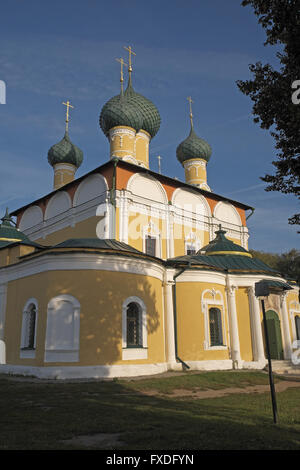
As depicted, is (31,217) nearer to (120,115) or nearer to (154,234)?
(120,115)

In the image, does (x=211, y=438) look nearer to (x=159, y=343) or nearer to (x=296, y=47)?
(x=296, y=47)

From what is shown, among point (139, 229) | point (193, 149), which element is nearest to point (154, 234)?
point (139, 229)

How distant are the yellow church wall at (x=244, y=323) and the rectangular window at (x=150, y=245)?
4824 mm

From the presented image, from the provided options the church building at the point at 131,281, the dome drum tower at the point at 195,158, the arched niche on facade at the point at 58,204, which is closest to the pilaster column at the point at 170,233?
the church building at the point at 131,281

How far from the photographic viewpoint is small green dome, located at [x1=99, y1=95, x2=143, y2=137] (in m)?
21.5

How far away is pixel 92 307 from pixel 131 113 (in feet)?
44.7

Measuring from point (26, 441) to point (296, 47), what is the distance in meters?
6.63

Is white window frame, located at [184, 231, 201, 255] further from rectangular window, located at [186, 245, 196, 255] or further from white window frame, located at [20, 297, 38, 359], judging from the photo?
white window frame, located at [20, 297, 38, 359]

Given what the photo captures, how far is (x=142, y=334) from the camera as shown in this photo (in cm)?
1223

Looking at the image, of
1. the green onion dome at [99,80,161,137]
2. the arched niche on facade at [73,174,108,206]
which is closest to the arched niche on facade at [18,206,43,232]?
the arched niche on facade at [73,174,108,206]

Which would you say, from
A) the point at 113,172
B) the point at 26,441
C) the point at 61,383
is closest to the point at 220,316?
the point at 61,383

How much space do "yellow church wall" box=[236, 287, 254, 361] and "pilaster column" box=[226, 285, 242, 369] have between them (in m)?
0.27
